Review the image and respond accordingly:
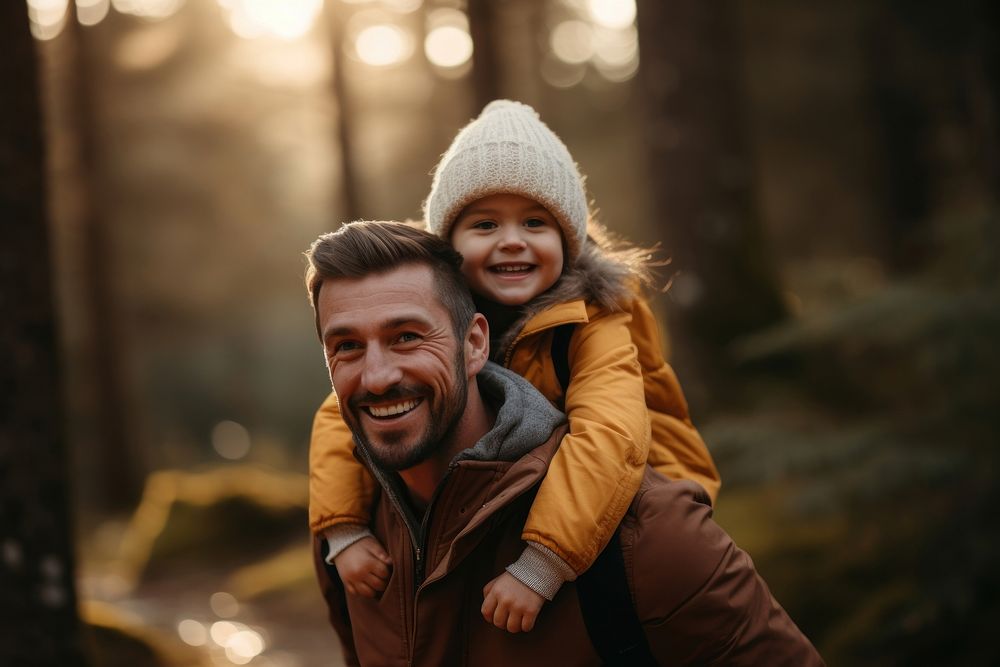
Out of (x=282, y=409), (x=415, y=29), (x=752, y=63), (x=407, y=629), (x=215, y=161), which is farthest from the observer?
(x=282, y=409)

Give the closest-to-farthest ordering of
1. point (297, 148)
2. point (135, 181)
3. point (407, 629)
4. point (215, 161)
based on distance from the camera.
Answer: point (407, 629), point (135, 181), point (215, 161), point (297, 148)

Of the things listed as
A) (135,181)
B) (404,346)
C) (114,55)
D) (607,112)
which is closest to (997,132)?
(404,346)

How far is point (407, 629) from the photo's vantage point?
261 cm

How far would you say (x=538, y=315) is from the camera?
117 inches

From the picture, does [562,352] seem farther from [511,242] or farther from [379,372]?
[379,372]

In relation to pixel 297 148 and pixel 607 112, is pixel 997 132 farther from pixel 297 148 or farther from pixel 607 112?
pixel 297 148

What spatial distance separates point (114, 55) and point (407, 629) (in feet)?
54.3

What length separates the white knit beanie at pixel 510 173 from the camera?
306cm

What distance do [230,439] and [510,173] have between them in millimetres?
25716

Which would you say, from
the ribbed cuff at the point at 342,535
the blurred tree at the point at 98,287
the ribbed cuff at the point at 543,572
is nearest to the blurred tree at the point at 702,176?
the ribbed cuff at the point at 342,535

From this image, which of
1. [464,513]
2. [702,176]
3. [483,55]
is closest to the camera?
[464,513]

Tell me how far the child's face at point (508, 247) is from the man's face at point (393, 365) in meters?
0.45

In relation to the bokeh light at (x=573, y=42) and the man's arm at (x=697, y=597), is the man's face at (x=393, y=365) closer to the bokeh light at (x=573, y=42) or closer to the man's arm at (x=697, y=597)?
the man's arm at (x=697, y=597)

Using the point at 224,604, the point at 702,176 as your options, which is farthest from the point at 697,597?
the point at 224,604
